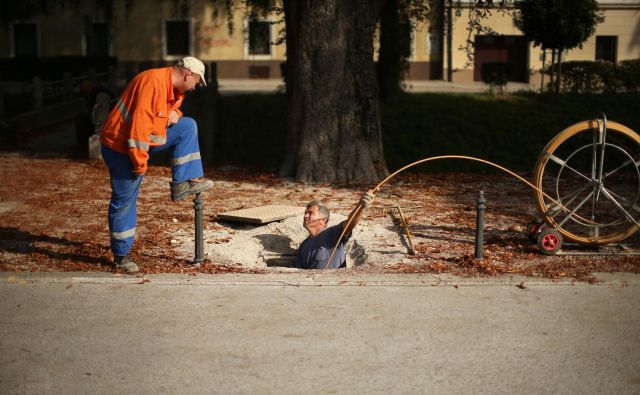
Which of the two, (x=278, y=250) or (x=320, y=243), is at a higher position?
(x=320, y=243)

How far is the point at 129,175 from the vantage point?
763 centimetres

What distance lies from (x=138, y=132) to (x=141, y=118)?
0.43 feet

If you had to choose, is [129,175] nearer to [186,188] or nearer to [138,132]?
[138,132]

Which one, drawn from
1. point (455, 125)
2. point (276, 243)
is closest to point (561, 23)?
point (455, 125)

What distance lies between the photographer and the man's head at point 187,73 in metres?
7.59

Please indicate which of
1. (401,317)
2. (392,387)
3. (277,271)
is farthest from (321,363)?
(277,271)

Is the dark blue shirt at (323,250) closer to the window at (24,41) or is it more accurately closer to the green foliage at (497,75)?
the green foliage at (497,75)

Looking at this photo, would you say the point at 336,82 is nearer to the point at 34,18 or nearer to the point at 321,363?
the point at 321,363

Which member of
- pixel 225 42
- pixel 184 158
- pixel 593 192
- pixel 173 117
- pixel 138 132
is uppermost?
pixel 225 42

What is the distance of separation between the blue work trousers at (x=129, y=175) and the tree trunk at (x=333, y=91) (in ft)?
16.9

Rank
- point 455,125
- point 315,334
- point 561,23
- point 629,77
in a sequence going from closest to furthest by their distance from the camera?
point 315,334 < point 455,125 < point 561,23 < point 629,77

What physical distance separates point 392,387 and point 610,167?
43.3ft

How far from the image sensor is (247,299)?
7.04 m

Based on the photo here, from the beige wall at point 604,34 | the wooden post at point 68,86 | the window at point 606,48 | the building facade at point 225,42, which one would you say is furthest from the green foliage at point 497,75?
the window at point 606,48
